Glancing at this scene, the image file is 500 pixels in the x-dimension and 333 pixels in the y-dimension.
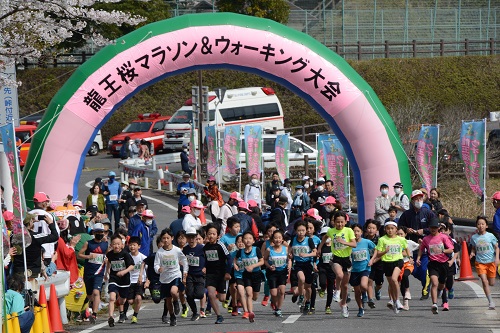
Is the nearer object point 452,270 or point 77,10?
point 452,270

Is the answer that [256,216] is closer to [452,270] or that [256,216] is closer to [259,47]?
[259,47]

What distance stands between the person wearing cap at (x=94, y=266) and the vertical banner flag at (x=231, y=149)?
15029mm

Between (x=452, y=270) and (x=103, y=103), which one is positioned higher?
(x=103, y=103)

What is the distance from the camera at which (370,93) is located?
71.9 ft

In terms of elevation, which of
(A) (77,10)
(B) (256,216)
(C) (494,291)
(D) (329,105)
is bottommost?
(C) (494,291)

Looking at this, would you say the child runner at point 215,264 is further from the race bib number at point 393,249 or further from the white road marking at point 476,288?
the white road marking at point 476,288

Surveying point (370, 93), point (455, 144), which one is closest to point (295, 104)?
point (455, 144)

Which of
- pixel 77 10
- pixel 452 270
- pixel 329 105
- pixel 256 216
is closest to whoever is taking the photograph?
pixel 452 270

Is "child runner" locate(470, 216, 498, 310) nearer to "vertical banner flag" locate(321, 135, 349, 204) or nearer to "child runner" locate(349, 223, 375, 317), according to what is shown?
"child runner" locate(349, 223, 375, 317)

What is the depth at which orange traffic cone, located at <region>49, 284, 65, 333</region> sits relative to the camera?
14047 mm

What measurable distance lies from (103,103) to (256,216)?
3.86 meters

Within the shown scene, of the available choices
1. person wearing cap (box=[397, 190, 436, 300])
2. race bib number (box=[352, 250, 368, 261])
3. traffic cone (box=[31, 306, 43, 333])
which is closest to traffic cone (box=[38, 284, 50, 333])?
traffic cone (box=[31, 306, 43, 333])

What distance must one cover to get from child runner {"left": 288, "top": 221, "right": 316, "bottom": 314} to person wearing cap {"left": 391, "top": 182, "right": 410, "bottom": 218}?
15.1 feet

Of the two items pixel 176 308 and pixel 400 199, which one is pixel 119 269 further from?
pixel 400 199
